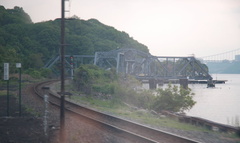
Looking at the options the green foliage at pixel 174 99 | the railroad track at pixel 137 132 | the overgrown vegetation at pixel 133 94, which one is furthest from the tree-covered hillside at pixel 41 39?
the railroad track at pixel 137 132

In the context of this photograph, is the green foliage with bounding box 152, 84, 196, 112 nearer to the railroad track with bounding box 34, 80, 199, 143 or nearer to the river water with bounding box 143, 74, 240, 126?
the river water with bounding box 143, 74, 240, 126

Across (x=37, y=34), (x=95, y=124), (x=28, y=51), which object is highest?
(x=37, y=34)

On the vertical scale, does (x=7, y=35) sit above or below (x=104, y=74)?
above

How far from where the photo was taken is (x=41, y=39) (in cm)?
11394

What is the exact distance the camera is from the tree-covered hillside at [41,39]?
313 feet

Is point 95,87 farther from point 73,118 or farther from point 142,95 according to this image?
point 73,118

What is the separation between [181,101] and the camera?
25.7 metres

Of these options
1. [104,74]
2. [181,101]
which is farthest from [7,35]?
[181,101]

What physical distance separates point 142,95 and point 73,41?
89880 mm

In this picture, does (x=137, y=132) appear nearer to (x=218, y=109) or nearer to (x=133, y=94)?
(x=133, y=94)

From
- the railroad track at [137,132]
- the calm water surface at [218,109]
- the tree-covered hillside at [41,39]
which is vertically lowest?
the calm water surface at [218,109]

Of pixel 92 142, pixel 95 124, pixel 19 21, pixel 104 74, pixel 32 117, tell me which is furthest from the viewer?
pixel 19 21

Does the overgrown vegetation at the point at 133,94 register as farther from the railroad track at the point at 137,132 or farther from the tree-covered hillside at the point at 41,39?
the tree-covered hillside at the point at 41,39

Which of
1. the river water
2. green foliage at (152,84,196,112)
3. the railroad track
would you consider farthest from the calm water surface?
the railroad track
